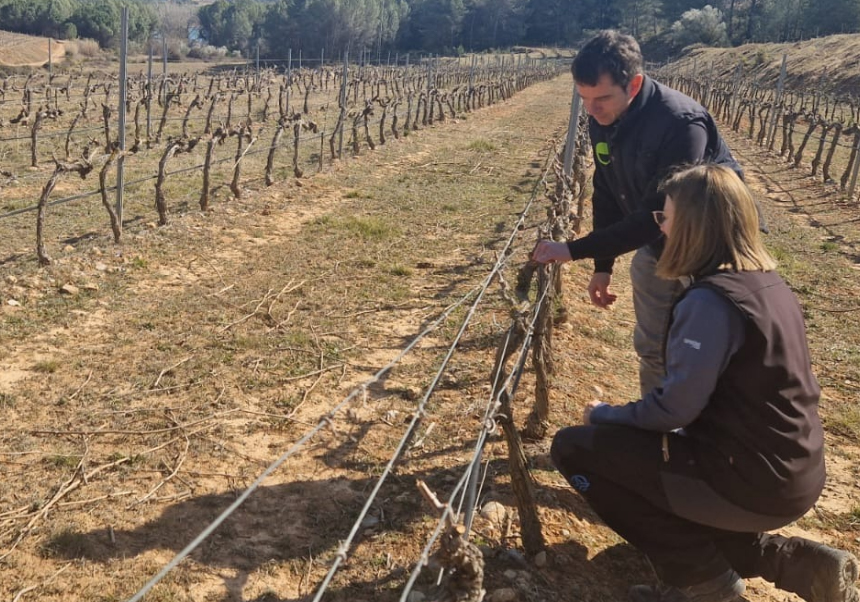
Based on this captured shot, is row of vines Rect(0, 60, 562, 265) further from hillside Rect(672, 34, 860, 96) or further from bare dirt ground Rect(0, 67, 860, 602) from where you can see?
hillside Rect(672, 34, 860, 96)

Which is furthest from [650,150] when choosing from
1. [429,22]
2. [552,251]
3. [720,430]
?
[429,22]

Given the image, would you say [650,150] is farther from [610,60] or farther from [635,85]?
[610,60]

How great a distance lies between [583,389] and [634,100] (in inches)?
90.8

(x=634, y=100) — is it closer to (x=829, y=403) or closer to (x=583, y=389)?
(x=583, y=389)

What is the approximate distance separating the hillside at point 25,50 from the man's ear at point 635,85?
46.0 meters

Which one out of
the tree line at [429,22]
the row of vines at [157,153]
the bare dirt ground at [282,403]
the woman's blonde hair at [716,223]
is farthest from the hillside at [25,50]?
the woman's blonde hair at [716,223]

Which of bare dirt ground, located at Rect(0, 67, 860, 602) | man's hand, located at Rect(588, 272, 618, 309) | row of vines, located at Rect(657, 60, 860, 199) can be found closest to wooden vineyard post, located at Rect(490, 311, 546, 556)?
bare dirt ground, located at Rect(0, 67, 860, 602)

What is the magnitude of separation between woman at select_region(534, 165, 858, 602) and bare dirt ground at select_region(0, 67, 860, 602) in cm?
50

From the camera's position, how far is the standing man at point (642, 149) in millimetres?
3029

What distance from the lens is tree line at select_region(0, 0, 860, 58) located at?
193 ft

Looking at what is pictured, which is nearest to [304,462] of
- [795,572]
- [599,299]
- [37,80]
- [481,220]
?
[599,299]

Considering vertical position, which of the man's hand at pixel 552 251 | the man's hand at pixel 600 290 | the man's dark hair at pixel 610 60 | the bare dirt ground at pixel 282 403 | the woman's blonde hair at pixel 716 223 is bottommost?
the bare dirt ground at pixel 282 403

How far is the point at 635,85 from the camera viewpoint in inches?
122

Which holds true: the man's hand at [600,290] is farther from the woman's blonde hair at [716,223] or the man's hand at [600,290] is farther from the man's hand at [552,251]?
the woman's blonde hair at [716,223]
